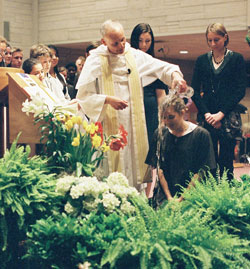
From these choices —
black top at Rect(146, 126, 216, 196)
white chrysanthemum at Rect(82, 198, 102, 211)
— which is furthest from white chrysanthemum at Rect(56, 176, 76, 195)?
black top at Rect(146, 126, 216, 196)

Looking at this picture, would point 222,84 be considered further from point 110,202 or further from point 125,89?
point 110,202

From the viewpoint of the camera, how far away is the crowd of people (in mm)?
4574

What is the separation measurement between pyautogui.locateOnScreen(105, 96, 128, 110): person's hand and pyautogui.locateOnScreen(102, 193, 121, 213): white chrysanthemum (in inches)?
48.1

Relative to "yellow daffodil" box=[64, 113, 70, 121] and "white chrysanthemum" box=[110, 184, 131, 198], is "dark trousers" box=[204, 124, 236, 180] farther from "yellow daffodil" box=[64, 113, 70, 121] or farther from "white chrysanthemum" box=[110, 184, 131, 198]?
"white chrysanthemum" box=[110, 184, 131, 198]

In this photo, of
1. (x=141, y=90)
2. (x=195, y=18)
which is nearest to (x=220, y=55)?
(x=141, y=90)

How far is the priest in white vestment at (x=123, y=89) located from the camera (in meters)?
4.78

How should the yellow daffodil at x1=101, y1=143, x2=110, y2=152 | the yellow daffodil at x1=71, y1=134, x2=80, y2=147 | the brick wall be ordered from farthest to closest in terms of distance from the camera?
the brick wall < the yellow daffodil at x1=101, y1=143, x2=110, y2=152 < the yellow daffodil at x1=71, y1=134, x2=80, y2=147

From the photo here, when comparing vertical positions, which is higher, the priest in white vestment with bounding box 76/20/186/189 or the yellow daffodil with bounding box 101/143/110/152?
the priest in white vestment with bounding box 76/20/186/189

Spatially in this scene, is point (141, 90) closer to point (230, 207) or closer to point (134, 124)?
point (134, 124)

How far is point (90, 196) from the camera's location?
346 cm

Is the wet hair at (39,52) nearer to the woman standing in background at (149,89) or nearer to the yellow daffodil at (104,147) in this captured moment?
the woman standing in background at (149,89)

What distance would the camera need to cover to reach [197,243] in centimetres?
301

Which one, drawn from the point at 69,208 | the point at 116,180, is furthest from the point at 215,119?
the point at 69,208

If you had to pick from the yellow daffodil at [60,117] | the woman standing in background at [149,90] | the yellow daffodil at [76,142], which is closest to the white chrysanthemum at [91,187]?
the yellow daffodil at [76,142]
